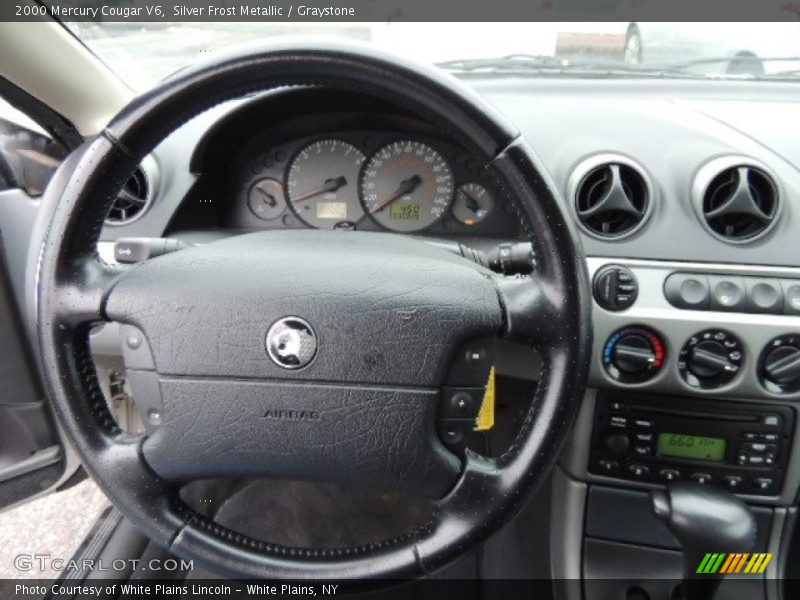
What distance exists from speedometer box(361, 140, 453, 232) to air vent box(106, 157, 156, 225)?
1.46 ft

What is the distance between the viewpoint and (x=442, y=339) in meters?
0.87

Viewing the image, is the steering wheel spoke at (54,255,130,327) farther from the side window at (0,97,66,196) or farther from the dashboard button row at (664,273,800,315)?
the dashboard button row at (664,273,800,315)

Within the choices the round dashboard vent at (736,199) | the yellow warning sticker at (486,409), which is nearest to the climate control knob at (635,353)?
the round dashboard vent at (736,199)

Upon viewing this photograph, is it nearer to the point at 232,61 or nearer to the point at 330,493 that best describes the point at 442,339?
the point at 232,61

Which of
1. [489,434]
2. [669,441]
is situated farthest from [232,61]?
[489,434]

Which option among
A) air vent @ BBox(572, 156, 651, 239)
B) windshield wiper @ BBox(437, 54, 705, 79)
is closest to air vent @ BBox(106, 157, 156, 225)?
windshield wiper @ BBox(437, 54, 705, 79)

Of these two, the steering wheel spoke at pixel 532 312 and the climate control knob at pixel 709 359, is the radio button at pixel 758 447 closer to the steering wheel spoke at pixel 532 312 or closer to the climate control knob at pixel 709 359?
the climate control knob at pixel 709 359

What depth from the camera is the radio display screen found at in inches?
50.9

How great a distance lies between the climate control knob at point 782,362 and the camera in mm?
1188

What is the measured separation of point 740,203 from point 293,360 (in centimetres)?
86

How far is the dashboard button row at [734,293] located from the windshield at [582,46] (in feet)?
1.82

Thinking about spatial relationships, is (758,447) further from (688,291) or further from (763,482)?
(688,291)

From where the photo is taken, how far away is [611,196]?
126 cm

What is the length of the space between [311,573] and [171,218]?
85 centimetres
